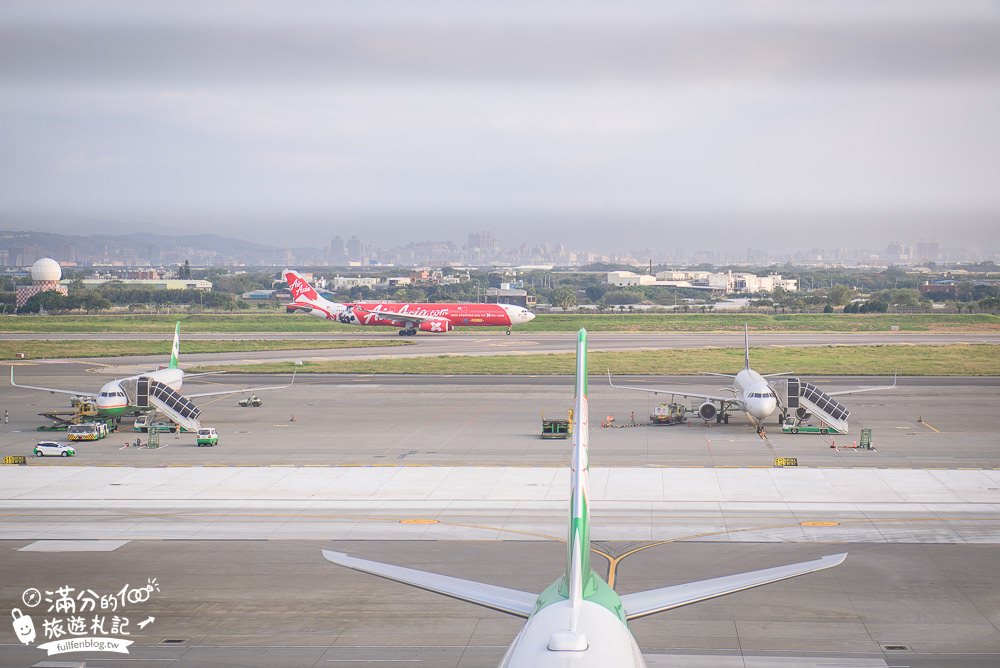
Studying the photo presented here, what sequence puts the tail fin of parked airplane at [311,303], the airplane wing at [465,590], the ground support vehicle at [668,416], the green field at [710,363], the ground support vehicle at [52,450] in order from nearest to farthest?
1. the airplane wing at [465,590]
2. the ground support vehicle at [52,450]
3. the ground support vehicle at [668,416]
4. the green field at [710,363]
5. the tail fin of parked airplane at [311,303]

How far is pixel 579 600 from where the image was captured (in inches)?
686

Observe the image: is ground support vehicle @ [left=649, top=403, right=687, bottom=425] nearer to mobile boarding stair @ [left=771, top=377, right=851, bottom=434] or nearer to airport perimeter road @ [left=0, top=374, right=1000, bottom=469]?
airport perimeter road @ [left=0, top=374, right=1000, bottom=469]

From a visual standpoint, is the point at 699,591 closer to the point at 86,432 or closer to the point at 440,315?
the point at 86,432

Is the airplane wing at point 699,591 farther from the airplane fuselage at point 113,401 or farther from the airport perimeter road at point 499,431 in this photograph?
the airplane fuselage at point 113,401

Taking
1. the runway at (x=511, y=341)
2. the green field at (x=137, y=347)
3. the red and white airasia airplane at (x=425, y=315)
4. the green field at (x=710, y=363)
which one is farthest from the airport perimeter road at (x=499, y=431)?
the red and white airasia airplane at (x=425, y=315)

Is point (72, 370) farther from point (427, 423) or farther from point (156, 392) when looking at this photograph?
Result: point (427, 423)

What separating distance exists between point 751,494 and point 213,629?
25.2 meters

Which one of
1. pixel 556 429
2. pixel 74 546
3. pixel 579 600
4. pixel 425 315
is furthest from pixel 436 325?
pixel 579 600

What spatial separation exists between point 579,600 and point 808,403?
157 ft

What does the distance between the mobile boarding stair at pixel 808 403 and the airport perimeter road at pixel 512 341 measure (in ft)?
167

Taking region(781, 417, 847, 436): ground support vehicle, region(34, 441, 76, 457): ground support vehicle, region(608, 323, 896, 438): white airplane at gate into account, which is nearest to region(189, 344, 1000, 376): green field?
region(608, 323, 896, 438): white airplane at gate

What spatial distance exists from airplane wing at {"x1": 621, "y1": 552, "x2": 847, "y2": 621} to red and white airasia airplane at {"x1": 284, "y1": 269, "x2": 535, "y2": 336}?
119751 mm

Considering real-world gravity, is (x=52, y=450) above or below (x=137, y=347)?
above

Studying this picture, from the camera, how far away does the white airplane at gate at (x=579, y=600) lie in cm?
1590
